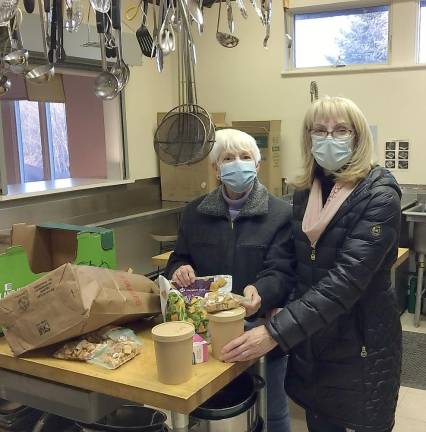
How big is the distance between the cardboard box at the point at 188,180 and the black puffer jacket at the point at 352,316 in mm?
2696

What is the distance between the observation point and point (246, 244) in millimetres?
1850

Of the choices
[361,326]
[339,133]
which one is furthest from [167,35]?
[361,326]

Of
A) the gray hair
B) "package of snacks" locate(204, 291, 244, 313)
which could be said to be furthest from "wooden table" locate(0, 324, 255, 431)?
the gray hair

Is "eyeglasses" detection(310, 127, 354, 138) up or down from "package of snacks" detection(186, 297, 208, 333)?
up

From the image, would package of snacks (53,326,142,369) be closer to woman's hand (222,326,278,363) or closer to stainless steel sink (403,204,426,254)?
woman's hand (222,326,278,363)

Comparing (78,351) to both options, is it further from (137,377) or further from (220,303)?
(220,303)

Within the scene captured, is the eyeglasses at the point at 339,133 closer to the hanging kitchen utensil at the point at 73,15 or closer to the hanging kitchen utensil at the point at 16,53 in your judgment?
the hanging kitchen utensil at the point at 73,15

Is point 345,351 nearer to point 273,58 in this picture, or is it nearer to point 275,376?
point 275,376

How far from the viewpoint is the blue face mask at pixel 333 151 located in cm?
158

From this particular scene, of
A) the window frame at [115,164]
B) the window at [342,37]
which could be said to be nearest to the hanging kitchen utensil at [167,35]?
the window frame at [115,164]

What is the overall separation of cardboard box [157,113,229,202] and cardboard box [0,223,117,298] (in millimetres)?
2343

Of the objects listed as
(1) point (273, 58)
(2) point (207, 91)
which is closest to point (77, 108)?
(2) point (207, 91)

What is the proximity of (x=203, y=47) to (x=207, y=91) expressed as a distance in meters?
0.39

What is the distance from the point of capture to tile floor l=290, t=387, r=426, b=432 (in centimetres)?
266
